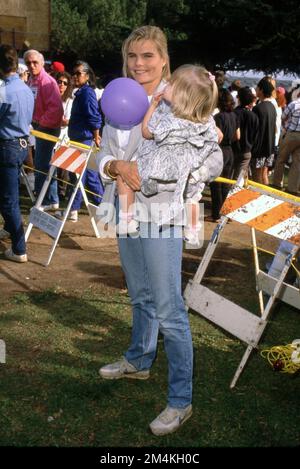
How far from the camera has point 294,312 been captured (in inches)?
211

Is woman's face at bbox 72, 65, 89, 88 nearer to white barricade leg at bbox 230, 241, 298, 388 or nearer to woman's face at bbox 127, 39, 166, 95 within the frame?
woman's face at bbox 127, 39, 166, 95

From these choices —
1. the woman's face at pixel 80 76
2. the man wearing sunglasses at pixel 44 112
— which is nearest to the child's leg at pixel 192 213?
the man wearing sunglasses at pixel 44 112

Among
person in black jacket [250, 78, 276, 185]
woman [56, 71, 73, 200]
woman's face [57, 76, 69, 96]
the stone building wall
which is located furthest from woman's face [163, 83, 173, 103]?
woman's face [57, 76, 69, 96]

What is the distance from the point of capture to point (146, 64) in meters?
3.21

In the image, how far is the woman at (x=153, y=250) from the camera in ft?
9.75

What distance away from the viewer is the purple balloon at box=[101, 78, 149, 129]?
9.87 feet

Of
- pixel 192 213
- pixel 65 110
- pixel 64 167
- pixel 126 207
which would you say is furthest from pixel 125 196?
pixel 65 110

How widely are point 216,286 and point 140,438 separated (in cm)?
277

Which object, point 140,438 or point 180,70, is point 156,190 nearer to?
point 180,70

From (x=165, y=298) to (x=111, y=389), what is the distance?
1.06m

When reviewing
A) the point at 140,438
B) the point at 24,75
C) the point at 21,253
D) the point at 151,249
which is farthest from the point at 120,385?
the point at 24,75

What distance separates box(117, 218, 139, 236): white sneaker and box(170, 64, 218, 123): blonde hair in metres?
0.65

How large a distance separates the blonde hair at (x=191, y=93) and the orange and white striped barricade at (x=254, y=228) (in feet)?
4.12

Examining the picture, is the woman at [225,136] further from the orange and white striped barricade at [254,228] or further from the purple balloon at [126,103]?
the purple balloon at [126,103]
